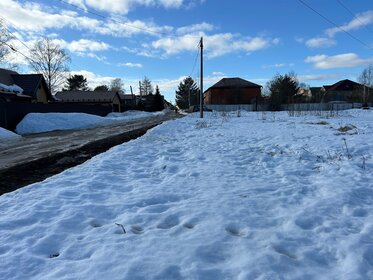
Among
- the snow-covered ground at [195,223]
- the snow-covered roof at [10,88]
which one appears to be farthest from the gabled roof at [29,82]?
the snow-covered ground at [195,223]

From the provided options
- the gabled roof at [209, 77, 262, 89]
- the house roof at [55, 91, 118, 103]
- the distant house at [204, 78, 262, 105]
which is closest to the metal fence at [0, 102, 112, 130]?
the house roof at [55, 91, 118, 103]

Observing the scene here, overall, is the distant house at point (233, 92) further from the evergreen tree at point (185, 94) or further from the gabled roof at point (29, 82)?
the gabled roof at point (29, 82)

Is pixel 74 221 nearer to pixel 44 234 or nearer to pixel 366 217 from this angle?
pixel 44 234

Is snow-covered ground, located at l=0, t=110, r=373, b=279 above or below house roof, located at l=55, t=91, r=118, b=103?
below

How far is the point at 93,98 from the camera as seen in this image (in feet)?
234

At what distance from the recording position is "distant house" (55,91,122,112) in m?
70.4

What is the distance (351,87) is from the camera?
98.9 meters

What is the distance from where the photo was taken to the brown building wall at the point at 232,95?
83938 mm

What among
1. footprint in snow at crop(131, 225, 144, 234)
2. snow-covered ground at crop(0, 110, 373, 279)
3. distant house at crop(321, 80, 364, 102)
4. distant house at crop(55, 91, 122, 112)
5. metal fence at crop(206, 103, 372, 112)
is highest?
distant house at crop(321, 80, 364, 102)

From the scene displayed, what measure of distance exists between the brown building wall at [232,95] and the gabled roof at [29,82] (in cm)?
4875

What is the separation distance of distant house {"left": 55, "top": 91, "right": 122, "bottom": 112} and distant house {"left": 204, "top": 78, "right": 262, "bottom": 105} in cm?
2630

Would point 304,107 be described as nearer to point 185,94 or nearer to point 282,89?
point 282,89

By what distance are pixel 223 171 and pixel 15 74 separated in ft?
138

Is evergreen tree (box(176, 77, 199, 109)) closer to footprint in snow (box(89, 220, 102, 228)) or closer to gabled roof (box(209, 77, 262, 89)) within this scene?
gabled roof (box(209, 77, 262, 89))
